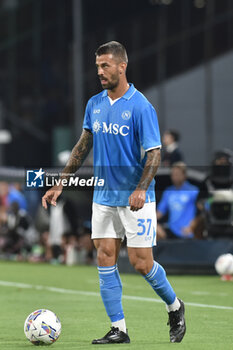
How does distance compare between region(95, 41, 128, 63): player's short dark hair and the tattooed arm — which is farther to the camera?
the tattooed arm

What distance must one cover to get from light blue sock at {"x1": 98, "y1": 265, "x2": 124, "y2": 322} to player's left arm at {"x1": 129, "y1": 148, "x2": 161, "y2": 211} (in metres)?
0.64

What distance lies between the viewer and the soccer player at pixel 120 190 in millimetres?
7543

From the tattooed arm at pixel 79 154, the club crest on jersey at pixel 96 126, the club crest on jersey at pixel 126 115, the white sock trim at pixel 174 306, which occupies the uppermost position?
the club crest on jersey at pixel 126 115

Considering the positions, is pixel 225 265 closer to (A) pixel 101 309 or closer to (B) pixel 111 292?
(A) pixel 101 309

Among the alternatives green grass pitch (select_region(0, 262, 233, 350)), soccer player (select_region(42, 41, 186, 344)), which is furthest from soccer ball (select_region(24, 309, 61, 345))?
soccer player (select_region(42, 41, 186, 344))

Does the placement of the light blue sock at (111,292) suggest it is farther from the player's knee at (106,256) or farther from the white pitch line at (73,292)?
the white pitch line at (73,292)

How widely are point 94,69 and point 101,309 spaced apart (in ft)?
89.7

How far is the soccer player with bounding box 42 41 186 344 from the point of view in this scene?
7.54m

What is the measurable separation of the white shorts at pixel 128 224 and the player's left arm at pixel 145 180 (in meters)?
0.25

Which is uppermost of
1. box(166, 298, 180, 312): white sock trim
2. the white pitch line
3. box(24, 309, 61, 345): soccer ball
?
box(166, 298, 180, 312): white sock trim

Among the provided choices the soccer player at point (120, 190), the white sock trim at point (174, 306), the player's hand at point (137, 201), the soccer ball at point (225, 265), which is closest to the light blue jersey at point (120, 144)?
the soccer player at point (120, 190)

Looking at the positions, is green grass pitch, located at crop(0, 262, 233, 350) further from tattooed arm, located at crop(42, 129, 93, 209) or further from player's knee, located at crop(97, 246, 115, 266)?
tattooed arm, located at crop(42, 129, 93, 209)

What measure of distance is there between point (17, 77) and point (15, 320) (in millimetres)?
31884

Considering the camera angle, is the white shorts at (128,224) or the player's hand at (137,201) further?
the white shorts at (128,224)
